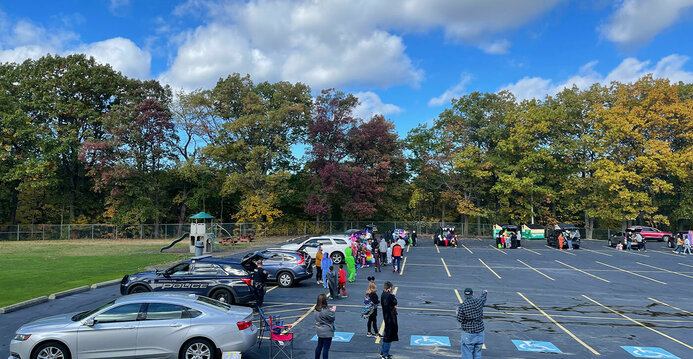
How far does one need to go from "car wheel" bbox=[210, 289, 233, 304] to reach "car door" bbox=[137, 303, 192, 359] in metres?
4.44

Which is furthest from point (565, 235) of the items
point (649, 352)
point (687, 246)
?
point (649, 352)

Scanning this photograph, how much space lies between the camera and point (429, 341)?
10.1 m

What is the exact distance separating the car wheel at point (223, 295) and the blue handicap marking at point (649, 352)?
1040 centimetres

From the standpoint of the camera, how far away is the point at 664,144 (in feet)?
143

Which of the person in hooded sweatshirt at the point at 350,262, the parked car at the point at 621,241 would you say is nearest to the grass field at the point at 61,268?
the person in hooded sweatshirt at the point at 350,262

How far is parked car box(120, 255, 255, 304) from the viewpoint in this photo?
1270 cm

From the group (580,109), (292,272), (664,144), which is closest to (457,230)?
(580,109)

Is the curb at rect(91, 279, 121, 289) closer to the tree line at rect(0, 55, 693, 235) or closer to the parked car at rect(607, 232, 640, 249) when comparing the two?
the tree line at rect(0, 55, 693, 235)

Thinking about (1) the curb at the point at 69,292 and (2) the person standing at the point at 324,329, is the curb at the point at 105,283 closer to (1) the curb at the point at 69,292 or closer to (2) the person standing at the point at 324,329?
(1) the curb at the point at 69,292

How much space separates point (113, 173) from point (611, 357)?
143ft

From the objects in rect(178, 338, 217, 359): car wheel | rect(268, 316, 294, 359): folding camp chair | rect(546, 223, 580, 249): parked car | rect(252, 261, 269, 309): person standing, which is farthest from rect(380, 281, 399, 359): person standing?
rect(546, 223, 580, 249): parked car

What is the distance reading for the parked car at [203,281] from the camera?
12.7m

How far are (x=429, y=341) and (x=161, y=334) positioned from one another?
6.00 m

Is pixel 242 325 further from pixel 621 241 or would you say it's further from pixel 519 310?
pixel 621 241
